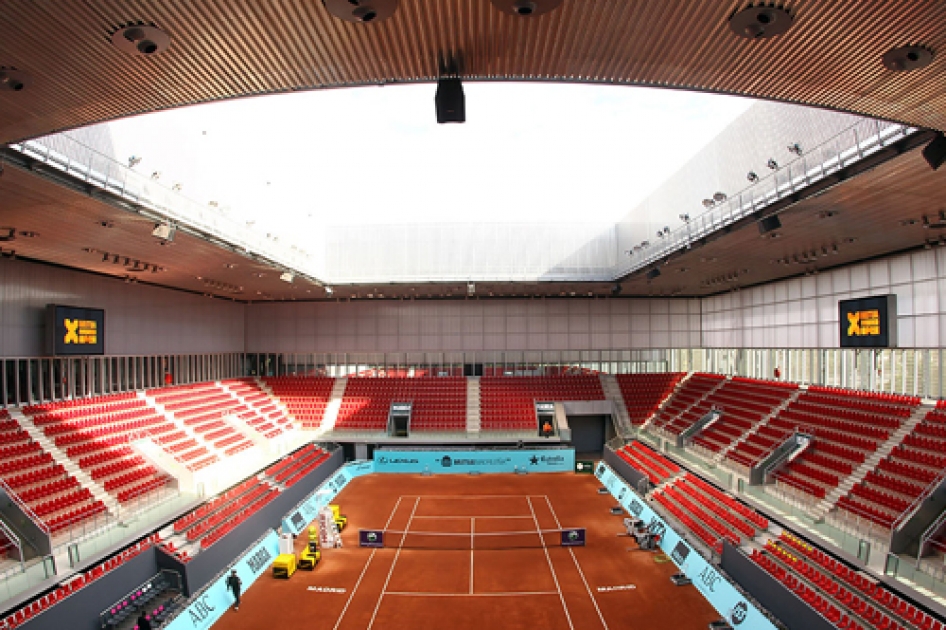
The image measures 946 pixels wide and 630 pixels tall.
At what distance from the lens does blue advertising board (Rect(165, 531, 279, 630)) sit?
13701 mm

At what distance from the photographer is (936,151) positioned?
32.3 ft

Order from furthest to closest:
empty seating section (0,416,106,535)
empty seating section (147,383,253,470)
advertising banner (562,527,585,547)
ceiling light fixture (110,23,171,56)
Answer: empty seating section (147,383,253,470)
advertising banner (562,527,585,547)
empty seating section (0,416,106,535)
ceiling light fixture (110,23,171,56)

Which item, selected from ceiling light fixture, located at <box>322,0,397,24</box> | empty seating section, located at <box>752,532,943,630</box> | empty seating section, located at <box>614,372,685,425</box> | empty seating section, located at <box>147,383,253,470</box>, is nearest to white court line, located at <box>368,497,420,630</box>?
empty seating section, located at <box>147,383,253,470</box>

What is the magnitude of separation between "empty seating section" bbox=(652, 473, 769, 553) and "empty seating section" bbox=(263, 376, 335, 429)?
21.6 m

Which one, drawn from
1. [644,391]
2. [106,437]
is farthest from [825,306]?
[106,437]

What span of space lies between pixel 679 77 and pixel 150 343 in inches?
1135

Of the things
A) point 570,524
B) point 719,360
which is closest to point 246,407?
point 570,524

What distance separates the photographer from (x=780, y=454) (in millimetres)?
21969

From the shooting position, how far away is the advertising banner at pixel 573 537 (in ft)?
64.1

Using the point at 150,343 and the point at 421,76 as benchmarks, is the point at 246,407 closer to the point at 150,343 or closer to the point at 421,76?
the point at 150,343

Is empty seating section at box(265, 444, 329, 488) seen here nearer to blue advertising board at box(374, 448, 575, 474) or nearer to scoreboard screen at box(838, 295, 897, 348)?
blue advertising board at box(374, 448, 575, 474)

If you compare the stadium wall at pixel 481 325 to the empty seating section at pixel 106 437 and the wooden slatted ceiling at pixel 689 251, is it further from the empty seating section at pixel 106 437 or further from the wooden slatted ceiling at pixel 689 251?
the empty seating section at pixel 106 437

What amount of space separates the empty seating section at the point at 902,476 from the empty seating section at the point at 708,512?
9.50ft

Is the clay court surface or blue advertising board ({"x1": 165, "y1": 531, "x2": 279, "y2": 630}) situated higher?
blue advertising board ({"x1": 165, "y1": 531, "x2": 279, "y2": 630})
